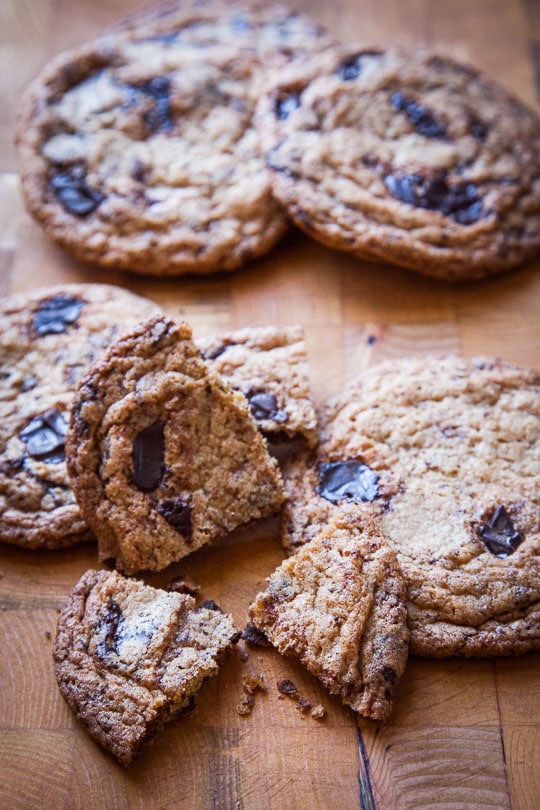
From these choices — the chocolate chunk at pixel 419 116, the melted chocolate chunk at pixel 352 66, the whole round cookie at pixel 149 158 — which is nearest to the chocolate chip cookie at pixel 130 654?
the whole round cookie at pixel 149 158

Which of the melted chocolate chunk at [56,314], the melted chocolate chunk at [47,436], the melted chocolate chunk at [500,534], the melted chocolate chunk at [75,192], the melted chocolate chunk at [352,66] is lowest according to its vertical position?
the melted chocolate chunk at [500,534]

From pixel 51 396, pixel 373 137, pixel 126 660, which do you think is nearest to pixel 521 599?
pixel 126 660

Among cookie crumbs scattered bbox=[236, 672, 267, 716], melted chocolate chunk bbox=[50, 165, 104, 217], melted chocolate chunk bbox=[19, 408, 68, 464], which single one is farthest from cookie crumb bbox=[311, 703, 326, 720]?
melted chocolate chunk bbox=[50, 165, 104, 217]

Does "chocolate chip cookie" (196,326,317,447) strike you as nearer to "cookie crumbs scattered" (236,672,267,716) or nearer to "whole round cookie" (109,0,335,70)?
"cookie crumbs scattered" (236,672,267,716)

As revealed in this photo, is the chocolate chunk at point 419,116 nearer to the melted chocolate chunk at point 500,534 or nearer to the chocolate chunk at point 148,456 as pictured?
the melted chocolate chunk at point 500,534

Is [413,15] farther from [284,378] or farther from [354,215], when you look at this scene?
[284,378]
